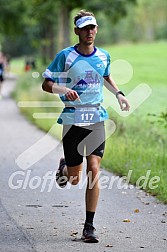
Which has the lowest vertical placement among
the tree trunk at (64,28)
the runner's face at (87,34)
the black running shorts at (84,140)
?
the black running shorts at (84,140)

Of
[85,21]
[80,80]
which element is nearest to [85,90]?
[80,80]

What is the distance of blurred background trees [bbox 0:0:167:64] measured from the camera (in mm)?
30172

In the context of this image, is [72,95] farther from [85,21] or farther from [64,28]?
[64,28]

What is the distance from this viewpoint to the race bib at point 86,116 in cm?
744

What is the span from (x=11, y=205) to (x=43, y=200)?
0.49 meters

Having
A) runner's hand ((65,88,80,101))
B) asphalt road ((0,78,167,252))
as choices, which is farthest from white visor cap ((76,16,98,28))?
asphalt road ((0,78,167,252))

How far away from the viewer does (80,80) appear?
743cm

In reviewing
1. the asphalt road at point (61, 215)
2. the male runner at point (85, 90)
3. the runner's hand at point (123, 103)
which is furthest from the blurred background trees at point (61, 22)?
the male runner at point (85, 90)

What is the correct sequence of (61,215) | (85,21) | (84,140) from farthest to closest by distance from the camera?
(61,215) → (84,140) → (85,21)

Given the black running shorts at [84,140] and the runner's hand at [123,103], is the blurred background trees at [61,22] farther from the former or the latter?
the black running shorts at [84,140]

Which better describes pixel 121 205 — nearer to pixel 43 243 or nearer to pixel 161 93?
pixel 43 243

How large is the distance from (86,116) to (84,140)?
24 centimetres

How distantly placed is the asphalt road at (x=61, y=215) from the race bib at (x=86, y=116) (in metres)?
1.04

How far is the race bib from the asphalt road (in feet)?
3.40
